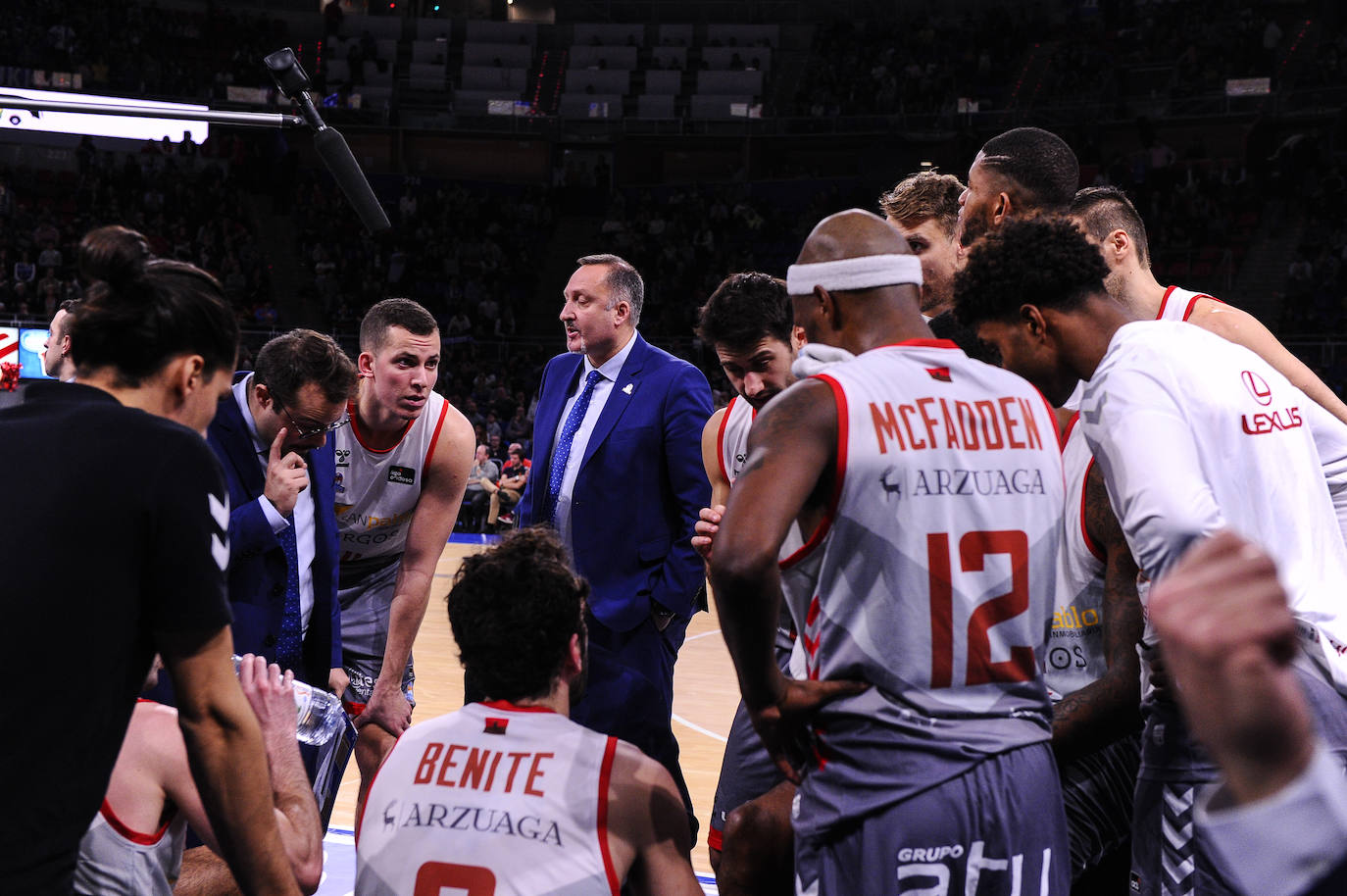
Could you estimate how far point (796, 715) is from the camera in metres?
2.24

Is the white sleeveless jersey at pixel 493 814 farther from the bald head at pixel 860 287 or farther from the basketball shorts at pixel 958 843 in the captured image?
the bald head at pixel 860 287

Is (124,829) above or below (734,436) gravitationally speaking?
below

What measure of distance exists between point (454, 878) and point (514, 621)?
20.1 inches

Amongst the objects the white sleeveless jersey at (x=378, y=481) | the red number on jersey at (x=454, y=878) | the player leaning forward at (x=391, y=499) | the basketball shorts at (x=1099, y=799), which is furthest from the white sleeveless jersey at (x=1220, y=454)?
the white sleeveless jersey at (x=378, y=481)

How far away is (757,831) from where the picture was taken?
2.61 metres

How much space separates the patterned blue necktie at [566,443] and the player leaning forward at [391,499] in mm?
357

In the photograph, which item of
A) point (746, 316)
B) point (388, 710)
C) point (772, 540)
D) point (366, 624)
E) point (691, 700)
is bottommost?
point (691, 700)

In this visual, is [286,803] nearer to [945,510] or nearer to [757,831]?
[757,831]

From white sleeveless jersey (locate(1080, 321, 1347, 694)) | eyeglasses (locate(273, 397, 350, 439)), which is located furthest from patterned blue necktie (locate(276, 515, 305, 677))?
white sleeveless jersey (locate(1080, 321, 1347, 694))

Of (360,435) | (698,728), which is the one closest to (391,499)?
(360,435)

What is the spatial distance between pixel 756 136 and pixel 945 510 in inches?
1040

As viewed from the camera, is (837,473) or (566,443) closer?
(837,473)

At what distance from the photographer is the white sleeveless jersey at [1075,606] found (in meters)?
3.01

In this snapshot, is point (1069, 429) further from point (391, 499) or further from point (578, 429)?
point (391, 499)
